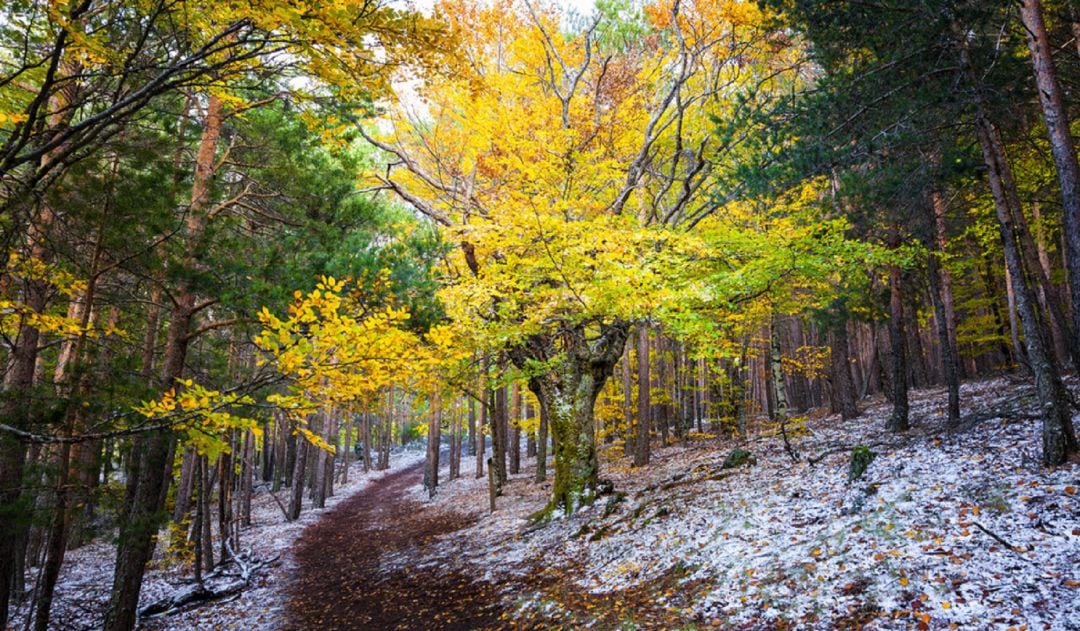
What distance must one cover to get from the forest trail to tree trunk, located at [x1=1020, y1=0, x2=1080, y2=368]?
8416 mm

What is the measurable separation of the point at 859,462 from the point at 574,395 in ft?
18.2

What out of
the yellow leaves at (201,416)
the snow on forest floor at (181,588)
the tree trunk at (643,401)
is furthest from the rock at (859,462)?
the snow on forest floor at (181,588)

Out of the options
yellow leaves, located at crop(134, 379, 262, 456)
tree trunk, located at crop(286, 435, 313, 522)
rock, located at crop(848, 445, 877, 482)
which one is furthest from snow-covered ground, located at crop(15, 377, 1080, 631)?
tree trunk, located at crop(286, 435, 313, 522)

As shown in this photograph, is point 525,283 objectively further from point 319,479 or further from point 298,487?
point 319,479

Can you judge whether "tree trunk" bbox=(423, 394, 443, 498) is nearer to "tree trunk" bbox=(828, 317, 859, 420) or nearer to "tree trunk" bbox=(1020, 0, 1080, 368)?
"tree trunk" bbox=(828, 317, 859, 420)

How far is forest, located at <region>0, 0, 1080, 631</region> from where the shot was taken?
4.68 m

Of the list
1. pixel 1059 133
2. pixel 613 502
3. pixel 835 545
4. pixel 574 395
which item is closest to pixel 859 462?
pixel 835 545

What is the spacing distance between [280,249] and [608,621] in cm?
683

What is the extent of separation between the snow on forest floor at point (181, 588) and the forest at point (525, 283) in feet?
0.40

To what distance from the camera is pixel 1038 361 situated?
6586 millimetres

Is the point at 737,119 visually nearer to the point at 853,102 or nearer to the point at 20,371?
the point at 853,102

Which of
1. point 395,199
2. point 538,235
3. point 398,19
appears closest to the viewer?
point 398,19

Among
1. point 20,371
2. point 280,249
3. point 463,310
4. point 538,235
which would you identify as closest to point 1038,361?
point 538,235

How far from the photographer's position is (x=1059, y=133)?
6.10 metres
